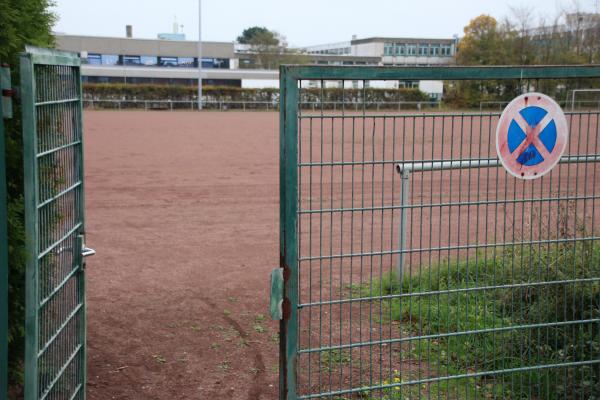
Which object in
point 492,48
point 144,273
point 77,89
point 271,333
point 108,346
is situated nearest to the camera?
point 77,89

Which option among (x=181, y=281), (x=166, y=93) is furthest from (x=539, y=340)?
(x=166, y=93)

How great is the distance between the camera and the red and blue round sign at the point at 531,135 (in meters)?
3.66

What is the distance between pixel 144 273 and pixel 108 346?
83.4 inches

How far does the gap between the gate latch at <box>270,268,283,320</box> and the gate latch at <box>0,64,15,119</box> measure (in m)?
1.37

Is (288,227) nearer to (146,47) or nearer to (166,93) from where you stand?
(166,93)

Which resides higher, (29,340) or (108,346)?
(29,340)

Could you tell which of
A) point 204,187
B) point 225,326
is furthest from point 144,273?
point 204,187

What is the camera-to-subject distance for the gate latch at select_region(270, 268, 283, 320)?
3355 millimetres

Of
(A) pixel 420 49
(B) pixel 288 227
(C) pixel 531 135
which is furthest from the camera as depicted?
(A) pixel 420 49

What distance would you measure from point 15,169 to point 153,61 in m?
74.0

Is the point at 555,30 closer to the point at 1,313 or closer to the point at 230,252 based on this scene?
the point at 230,252

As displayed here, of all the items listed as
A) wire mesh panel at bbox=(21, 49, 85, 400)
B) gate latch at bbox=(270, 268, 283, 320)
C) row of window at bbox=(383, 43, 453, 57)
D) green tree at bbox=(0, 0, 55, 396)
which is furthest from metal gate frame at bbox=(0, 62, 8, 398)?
row of window at bbox=(383, 43, 453, 57)

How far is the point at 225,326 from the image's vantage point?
5.91 m

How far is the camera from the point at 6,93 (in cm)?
303
